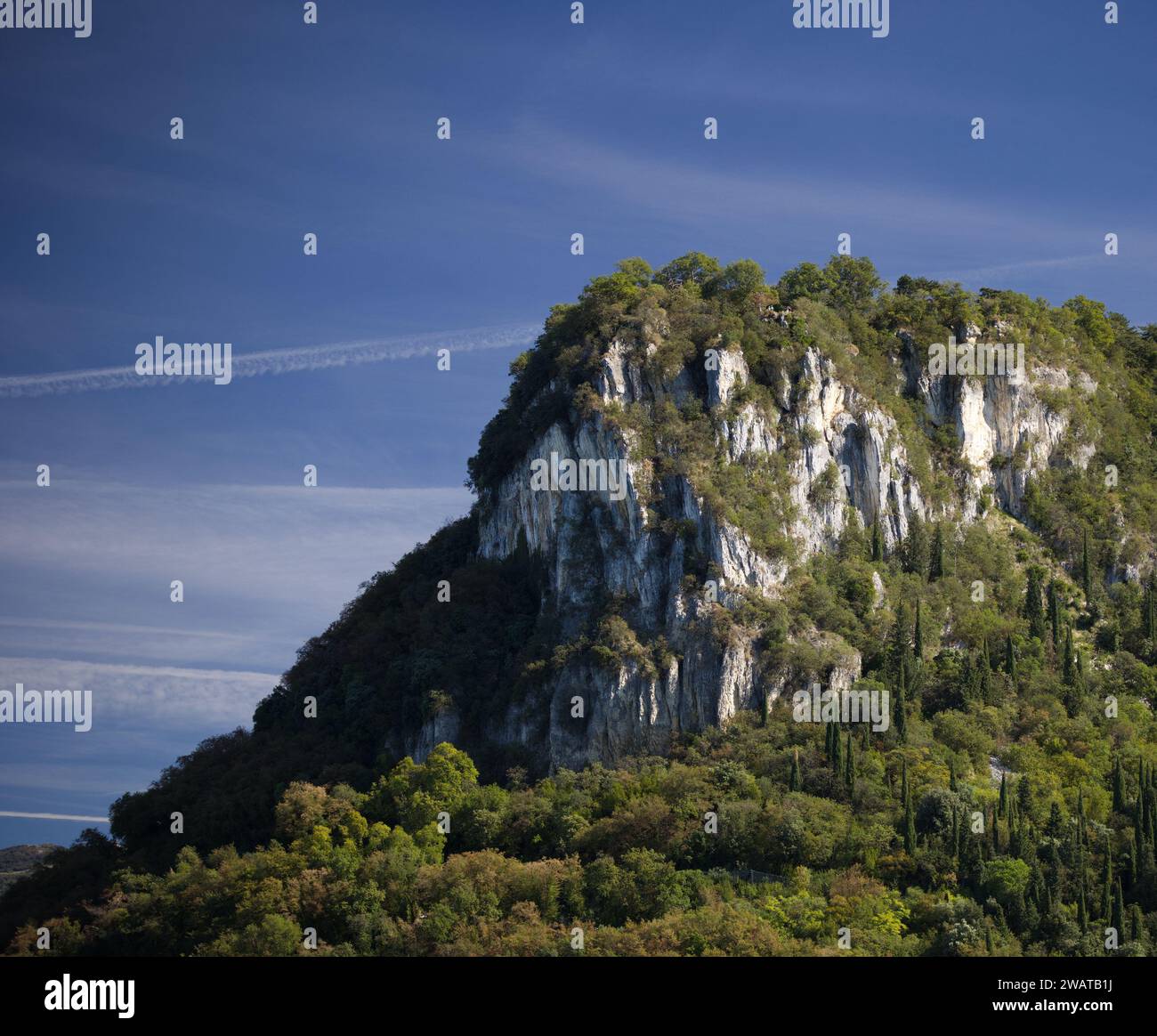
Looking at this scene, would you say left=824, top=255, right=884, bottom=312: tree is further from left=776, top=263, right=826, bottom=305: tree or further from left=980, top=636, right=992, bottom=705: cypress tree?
left=980, top=636, right=992, bottom=705: cypress tree

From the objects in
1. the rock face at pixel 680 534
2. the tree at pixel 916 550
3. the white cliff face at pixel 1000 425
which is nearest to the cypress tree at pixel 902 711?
the rock face at pixel 680 534

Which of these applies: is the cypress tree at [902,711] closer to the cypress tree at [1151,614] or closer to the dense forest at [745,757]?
the dense forest at [745,757]

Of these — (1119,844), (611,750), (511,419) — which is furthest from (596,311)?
(1119,844)

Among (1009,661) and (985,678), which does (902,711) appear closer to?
(985,678)

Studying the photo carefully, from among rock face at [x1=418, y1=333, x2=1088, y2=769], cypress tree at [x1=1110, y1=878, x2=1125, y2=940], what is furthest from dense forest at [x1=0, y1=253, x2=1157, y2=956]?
rock face at [x1=418, y1=333, x2=1088, y2=769]
